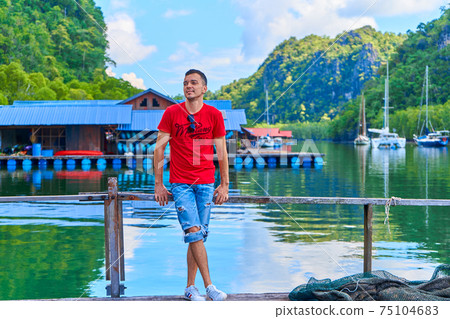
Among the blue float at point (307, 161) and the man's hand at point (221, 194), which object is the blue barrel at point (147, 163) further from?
the man's hand at point (221, 194)

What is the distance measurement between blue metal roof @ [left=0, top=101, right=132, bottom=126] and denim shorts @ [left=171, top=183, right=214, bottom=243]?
34563 mm

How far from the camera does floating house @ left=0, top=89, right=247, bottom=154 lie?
38.9m

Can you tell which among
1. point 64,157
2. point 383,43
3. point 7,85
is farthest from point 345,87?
point 64,157

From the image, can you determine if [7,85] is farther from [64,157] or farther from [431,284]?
[431,284]

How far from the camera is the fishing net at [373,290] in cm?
455

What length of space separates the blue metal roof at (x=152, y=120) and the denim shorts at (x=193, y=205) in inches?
1327

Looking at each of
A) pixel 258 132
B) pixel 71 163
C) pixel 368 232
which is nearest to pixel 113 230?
pixel 368 232

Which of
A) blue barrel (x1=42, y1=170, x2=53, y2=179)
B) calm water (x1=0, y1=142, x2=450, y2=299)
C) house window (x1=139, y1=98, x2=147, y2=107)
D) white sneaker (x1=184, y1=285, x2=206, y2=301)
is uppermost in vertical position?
house window (x1=139, y1=98, x2=147, y2=107)

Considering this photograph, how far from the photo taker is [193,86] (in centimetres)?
478

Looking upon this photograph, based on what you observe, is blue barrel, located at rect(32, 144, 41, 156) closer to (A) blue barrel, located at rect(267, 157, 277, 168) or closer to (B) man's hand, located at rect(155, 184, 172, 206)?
(A) blue barrel, located at rect(267, 157, 277, 168)

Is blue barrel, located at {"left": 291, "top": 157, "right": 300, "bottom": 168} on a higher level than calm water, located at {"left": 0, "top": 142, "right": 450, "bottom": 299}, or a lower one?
higher

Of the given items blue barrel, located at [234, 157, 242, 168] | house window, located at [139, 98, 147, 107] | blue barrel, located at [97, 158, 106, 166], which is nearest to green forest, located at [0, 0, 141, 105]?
house window, located at [139, 98, 147, 107]

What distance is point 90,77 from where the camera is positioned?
91.5 metres

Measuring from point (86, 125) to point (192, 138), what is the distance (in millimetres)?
36324
